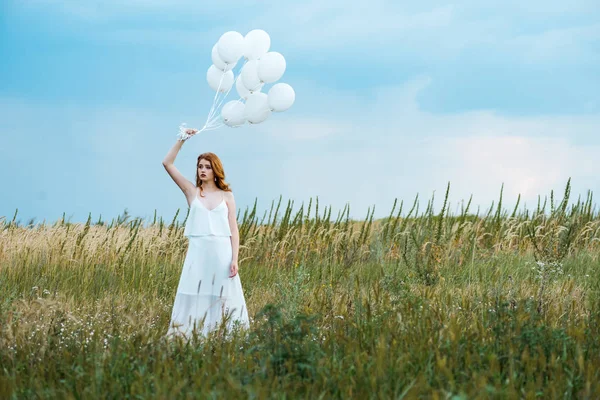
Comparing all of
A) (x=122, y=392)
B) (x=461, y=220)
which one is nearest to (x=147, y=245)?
(x=461, y=220)

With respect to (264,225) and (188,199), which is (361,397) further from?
(264,225)

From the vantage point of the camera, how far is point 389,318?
16.3 feet

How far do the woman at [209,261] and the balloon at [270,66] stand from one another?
3.71ft

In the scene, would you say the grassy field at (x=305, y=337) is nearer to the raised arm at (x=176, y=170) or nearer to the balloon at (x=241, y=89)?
the raised arm at (x=176, y=170)

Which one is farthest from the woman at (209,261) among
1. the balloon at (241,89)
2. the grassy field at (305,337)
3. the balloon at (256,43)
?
the balloon at (256,43)

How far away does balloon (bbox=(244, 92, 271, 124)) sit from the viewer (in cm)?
701

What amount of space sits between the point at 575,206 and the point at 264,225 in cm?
596

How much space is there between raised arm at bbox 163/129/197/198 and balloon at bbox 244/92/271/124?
703 millimetres

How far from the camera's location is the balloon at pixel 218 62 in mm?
7203

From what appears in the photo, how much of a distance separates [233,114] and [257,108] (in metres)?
0.27

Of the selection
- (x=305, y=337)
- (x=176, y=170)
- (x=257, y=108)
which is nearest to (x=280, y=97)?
(x=257, y=108)

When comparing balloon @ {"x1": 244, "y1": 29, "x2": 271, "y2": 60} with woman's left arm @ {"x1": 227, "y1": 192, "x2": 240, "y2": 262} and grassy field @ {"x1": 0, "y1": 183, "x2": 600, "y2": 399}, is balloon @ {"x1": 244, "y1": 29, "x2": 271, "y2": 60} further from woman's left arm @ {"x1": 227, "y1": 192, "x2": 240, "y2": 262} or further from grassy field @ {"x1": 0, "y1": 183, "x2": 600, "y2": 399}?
grassy field @ {"x1": 0, "y1": 183, "x2": 600, "y2": 399}

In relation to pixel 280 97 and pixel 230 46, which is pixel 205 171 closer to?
pixel 280 97

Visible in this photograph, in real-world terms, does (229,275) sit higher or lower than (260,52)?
lower
